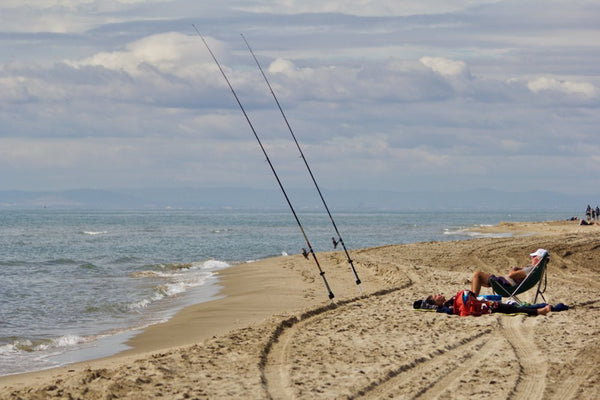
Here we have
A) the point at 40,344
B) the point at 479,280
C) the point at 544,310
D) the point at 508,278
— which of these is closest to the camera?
the point at 544,310

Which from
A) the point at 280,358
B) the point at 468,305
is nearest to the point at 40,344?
the point at 280,358

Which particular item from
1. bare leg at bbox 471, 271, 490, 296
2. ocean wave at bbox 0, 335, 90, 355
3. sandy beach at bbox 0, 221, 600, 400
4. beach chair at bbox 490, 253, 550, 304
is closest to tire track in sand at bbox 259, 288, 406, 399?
sandy beach at bbox 0, 221, 600, 400

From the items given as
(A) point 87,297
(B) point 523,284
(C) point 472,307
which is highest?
(B) point 523,284

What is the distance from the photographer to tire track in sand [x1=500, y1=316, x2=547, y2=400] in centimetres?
676

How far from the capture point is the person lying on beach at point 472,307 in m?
10.8

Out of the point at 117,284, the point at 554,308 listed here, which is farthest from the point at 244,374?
the point at 117,284

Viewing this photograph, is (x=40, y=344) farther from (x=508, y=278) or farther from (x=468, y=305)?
(x=508, y=278)

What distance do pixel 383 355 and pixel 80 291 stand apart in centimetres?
1183

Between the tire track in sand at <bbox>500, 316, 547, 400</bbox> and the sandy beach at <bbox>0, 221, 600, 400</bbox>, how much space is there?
1 centimetres

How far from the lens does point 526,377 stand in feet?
23.8

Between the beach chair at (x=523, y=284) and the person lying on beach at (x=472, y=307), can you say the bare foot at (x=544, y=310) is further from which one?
the beach chair at (x=523, y=284)

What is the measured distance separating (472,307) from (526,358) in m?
2.75

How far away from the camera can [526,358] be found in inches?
317

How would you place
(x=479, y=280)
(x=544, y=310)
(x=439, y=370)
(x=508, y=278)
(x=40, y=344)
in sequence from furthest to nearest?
1. (x=508, y=278)
2. (x=479, y=280)
3. (x=40, y=344)
4. (x=544, y=310)
5. (x=439, y=370)
